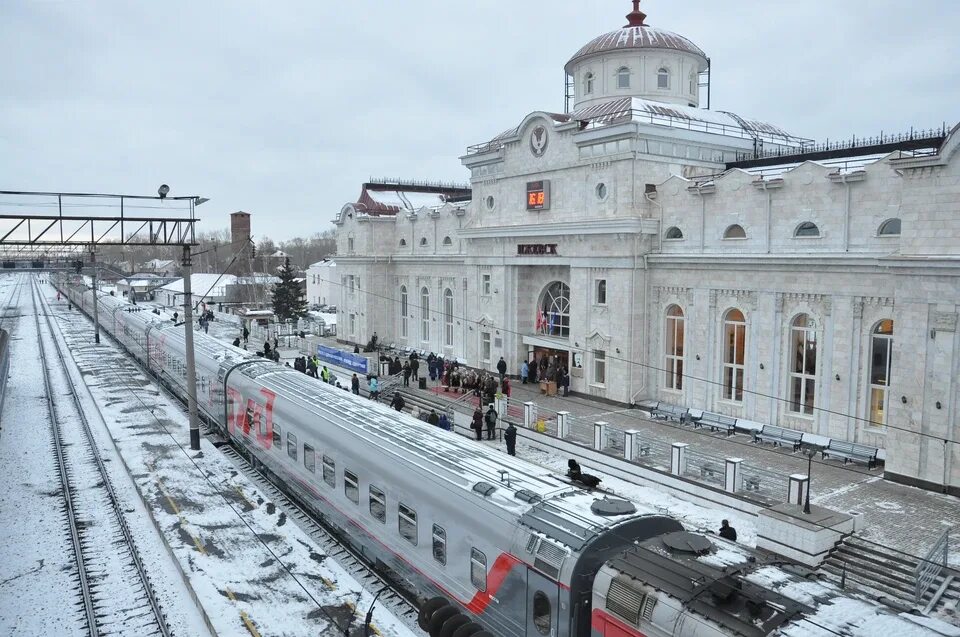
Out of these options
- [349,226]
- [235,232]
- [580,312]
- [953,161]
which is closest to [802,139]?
[580,312]

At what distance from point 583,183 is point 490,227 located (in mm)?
6126

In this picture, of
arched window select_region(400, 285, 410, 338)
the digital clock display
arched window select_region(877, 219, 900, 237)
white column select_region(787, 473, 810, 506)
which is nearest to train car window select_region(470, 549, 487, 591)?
white column select_region(787, 473, 810, 506)

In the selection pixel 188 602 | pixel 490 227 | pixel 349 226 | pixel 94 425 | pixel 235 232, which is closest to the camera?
pixel 188 602

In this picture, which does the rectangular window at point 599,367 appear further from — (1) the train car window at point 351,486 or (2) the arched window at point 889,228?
(1) the train car window at point 351,486

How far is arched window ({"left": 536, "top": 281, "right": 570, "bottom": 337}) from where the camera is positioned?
104ft

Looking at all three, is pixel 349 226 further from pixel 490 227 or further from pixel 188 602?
pixel 188 602

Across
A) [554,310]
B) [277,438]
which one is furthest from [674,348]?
[277,438]

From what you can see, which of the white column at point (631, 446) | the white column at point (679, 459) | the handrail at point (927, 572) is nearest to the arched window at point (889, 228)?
the white column at point (679, 459)

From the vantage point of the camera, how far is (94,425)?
87.4 ft

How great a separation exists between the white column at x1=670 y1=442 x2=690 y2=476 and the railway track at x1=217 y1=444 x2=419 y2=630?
8800mm

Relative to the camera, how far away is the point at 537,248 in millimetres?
31250

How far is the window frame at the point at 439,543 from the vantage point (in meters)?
11.2

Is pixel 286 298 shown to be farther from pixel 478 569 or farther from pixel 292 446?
pixel 478 569

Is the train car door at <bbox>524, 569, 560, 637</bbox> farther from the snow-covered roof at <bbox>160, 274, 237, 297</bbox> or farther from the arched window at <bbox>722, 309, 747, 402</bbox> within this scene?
the snow-covered roof at <bbox>160, 274, 237, 297</bbox>
